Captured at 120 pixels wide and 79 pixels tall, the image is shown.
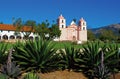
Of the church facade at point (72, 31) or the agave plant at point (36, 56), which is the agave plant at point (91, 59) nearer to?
the agave plant at point (36, 56)

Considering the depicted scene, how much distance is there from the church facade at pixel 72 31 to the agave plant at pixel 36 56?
130 m

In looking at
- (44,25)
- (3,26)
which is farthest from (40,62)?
(3,26)

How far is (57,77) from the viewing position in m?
11.9

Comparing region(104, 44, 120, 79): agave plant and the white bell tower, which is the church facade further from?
region(104, 44, 120, 79): agave plant

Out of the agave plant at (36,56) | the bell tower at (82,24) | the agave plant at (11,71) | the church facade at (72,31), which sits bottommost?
the agave plant at (11,71)

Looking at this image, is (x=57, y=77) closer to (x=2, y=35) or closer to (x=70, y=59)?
(x=70, y=59)

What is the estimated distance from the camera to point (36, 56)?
40.7ft

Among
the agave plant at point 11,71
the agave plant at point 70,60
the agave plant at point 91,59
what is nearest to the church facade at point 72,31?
the agave plant at point 70,60

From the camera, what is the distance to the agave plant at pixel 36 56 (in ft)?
40.2

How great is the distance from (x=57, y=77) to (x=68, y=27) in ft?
449

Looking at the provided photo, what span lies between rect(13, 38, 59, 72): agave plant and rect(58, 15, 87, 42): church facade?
5117 inches

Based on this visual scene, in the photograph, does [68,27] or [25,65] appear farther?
[68,27]

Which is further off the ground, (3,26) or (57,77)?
(3,26)

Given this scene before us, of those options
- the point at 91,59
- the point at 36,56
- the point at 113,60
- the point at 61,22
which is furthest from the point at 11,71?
the point at 61,22
